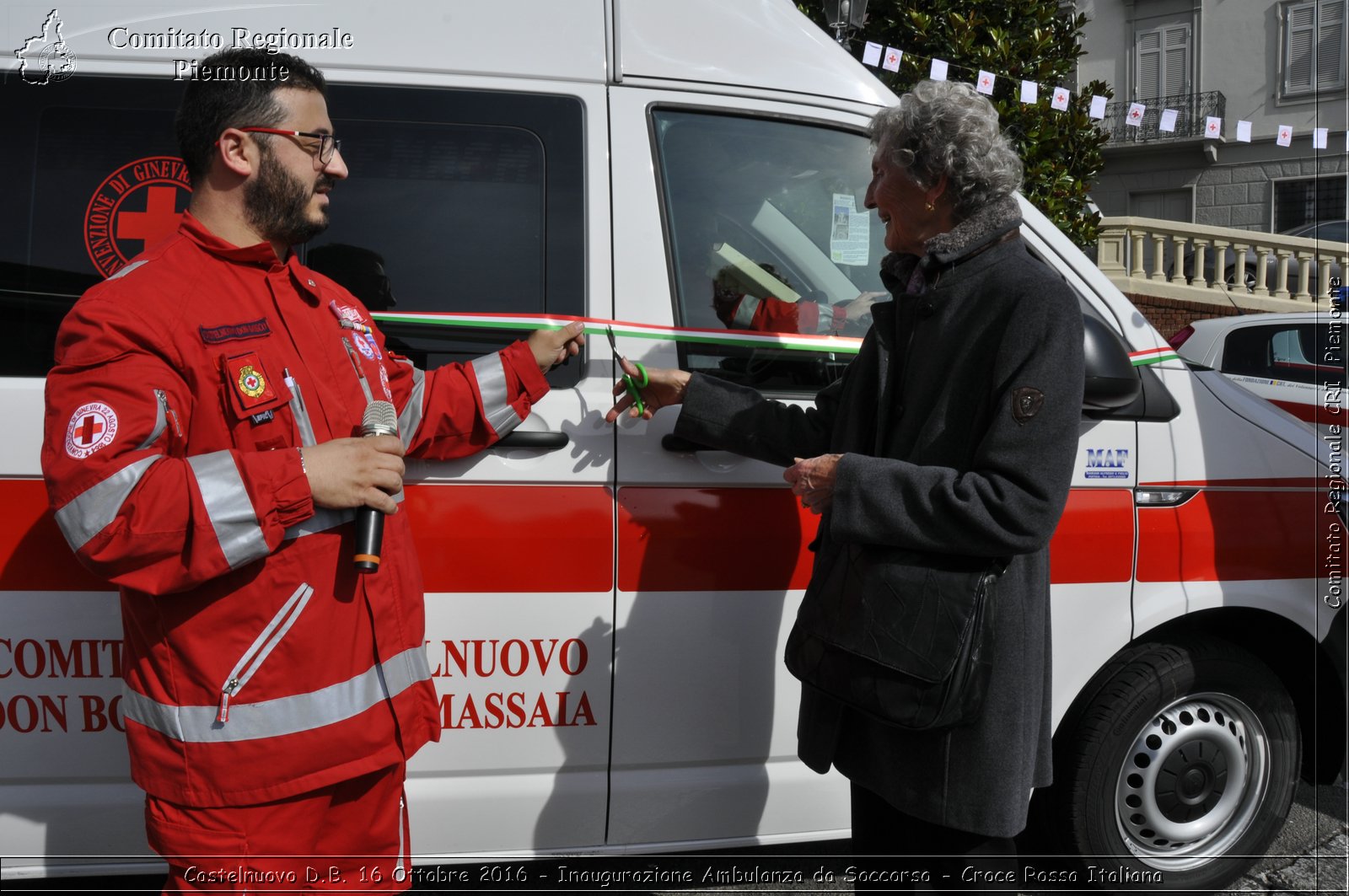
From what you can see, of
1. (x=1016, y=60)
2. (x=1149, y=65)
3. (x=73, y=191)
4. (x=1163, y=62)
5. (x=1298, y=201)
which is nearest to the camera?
(x=73, y=191)

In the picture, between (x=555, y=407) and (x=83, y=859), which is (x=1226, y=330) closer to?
(x=555, y=407)

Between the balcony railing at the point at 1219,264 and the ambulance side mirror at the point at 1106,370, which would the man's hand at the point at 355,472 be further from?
the balcony railing at the point at 1219,264

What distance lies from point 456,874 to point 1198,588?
7.14ft

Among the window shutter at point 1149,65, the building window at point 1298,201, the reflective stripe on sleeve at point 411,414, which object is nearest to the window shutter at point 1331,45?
the building window at point 1298,201

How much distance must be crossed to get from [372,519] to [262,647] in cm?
29

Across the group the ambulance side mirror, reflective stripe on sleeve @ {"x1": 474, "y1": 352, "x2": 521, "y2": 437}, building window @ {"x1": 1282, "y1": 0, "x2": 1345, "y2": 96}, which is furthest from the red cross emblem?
building window @ {"x1": 1282, "y1": 0, "x2": 1345, "y2": 96}

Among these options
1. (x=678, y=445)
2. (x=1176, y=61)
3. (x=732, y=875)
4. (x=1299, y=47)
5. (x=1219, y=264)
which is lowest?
(x=732, y=875)

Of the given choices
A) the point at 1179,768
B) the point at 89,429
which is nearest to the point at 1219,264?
the point at 1179,768

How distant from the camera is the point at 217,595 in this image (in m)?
1.68

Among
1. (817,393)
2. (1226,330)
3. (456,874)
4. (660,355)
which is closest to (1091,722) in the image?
(817,393)

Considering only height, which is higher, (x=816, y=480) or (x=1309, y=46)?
(x=1309, y=46)

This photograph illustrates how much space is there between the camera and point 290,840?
1.74 meters

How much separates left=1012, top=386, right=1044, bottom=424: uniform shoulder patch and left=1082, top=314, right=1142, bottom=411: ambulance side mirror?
1.99ft

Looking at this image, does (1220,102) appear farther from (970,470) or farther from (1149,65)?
(970,470)
